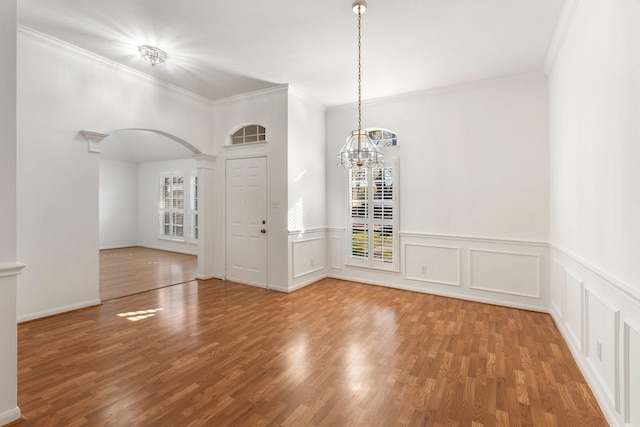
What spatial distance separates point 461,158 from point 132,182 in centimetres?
1010

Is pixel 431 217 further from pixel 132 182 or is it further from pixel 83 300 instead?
pixel 132 182

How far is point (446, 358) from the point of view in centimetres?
289

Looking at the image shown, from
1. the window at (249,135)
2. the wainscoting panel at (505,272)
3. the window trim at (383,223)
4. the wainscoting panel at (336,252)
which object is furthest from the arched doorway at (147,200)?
the wainscoting panel at (505,272)

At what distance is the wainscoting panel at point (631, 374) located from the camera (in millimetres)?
1714

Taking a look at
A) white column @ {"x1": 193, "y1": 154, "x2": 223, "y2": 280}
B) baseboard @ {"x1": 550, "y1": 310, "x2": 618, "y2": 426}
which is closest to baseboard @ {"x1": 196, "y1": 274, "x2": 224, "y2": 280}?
white column @ {"x1": 193, "y1": 154, "x2": 223, "y2": 280}

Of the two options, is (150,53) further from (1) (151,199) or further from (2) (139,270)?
(1) (151,199)

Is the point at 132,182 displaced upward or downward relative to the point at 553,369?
upward

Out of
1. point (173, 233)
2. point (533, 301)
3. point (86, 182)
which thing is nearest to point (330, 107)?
point (86, 182)

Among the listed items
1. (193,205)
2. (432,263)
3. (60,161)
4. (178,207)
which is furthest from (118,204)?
(432,263)

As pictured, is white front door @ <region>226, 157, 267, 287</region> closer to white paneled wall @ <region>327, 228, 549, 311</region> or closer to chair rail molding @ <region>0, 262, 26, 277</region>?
white paneled wall @ <region>327, 228, 549, 311</region>

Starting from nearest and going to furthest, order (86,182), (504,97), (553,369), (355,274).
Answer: (553,369), (86,182), (504,97), (355,274)

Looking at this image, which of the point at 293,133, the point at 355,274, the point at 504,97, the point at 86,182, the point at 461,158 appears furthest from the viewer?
the point at 355,274

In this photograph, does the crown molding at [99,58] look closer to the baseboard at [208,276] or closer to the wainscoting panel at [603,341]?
the baseboard at [208,276]

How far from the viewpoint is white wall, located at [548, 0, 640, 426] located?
1761 mm
